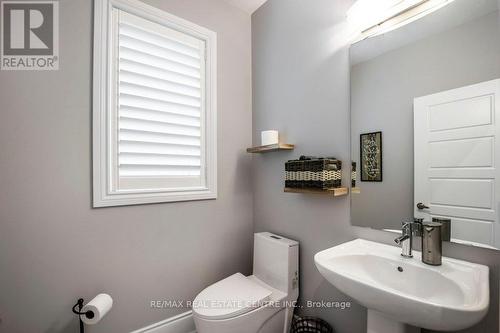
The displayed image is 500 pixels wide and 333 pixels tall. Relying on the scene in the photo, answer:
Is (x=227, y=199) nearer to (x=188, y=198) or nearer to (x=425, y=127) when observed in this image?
(x=188, y=198)

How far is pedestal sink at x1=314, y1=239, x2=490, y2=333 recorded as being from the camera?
28.9 inches

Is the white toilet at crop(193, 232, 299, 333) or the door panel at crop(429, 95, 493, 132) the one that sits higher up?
the door panel at crop(429, 95, 493, 132)

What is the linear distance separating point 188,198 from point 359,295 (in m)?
1.28

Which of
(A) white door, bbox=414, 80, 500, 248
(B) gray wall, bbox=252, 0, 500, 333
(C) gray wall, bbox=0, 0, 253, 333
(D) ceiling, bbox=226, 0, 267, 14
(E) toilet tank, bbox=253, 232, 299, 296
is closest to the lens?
(A) white door, bbox=414, 80, 500, 248

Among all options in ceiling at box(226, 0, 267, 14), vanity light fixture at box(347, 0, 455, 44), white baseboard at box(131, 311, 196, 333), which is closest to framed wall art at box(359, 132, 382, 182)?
vanity light fixture at box(347, 0, 455, 44)

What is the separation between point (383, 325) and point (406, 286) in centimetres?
20

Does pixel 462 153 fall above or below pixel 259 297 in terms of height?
above

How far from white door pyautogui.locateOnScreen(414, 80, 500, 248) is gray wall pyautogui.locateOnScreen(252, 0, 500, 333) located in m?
0.16

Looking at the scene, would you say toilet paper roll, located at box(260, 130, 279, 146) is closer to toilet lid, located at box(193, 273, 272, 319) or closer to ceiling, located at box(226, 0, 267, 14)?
toilet lid, located at box(193, 273, 272, 319)

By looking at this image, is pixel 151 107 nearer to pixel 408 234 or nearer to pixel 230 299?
pixel 230 299

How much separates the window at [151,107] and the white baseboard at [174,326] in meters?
0.87

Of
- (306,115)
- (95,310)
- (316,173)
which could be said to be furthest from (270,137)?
(95,310)

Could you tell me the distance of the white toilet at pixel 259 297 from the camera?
1.31 metres

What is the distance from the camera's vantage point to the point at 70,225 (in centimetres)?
138
